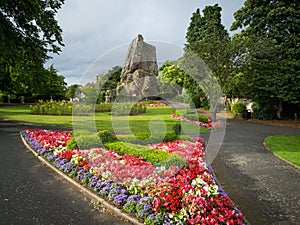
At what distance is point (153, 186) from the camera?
455cm

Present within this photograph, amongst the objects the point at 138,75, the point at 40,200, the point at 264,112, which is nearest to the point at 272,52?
the point at 264,112

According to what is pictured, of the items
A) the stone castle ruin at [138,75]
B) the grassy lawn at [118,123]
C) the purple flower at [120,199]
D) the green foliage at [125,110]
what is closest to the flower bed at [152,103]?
the stone castle ruin at [138,75]

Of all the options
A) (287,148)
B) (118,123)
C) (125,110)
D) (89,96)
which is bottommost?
(287,148)

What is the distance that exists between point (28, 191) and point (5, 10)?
13.9m

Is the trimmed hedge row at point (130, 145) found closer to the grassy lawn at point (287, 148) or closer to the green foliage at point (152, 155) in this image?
the green foliage at point (152, 155)

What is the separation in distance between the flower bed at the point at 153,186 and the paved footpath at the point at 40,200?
374mm

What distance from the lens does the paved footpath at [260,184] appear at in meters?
4.23

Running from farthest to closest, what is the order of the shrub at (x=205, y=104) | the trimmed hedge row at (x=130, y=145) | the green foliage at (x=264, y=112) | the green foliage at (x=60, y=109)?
the shrub at (x=205, y=104) < the green foliage at (x=60, y=109) < the green foliage at (x=264, y=112) < the trimmed hedge row at (x=130, y=145)

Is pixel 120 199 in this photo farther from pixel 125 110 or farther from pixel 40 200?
pixel 125 110

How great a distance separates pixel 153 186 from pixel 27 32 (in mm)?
15433

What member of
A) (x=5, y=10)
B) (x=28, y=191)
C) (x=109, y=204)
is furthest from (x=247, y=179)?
(x=5, y=10)

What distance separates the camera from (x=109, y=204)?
14.4 ft

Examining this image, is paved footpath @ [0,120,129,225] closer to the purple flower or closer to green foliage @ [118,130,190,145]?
the purple flower

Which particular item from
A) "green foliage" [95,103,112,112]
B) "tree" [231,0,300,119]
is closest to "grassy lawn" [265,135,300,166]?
"tree" [231,0,300,119]
